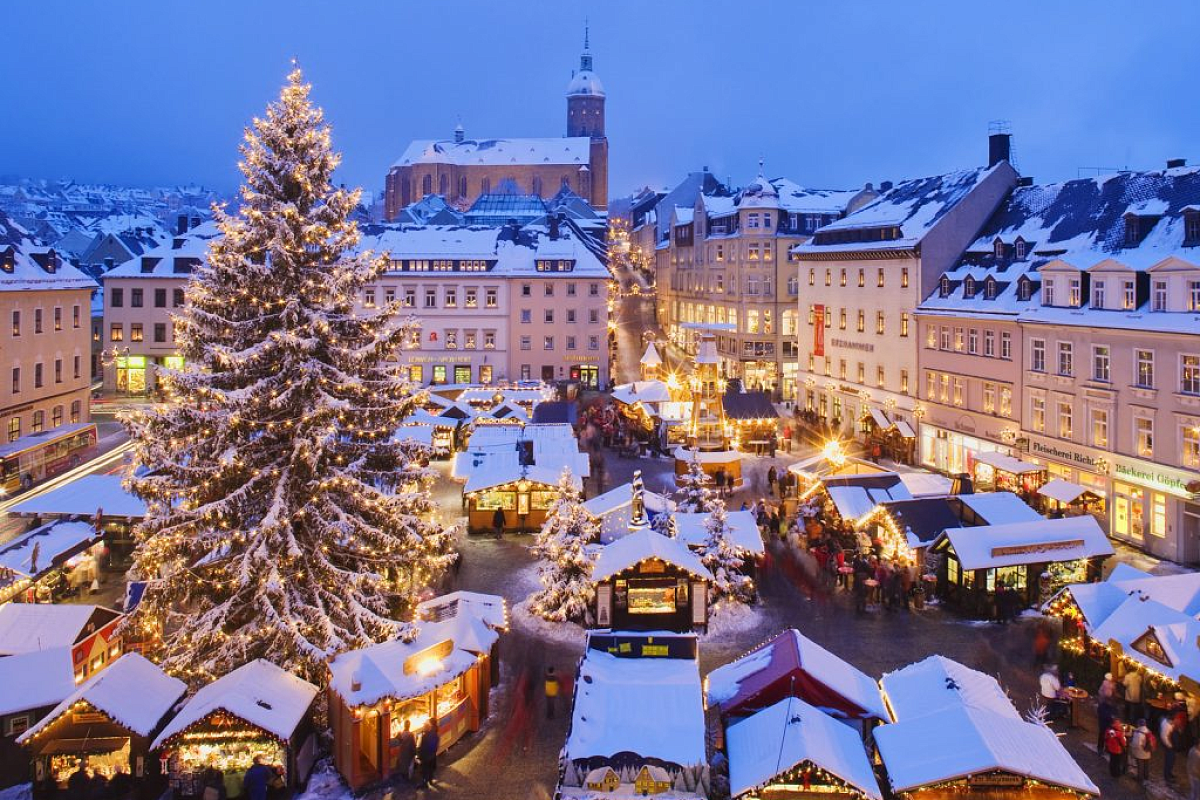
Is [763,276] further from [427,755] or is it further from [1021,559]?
[427,755]

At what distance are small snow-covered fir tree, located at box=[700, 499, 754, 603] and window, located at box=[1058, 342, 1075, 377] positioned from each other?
1538 cm

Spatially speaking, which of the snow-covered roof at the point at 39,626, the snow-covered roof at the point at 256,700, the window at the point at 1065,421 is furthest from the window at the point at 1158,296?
the snow-covered roof at the point at 39,626

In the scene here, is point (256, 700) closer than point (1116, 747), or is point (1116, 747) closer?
point (256, 700)

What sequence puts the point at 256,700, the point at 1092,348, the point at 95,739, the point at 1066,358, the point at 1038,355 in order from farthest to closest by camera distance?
the point at 1038,355 < the point at 1066,358 < the point at 1092,348 < the point at 256,700 < the point at 95,739

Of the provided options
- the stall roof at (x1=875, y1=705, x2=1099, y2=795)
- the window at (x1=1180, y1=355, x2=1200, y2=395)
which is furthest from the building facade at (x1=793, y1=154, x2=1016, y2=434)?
the stall roof at (x1=875, y1=705, x2=1099, y2=795)

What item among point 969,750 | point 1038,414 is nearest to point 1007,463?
point 1038,414

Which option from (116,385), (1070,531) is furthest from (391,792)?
(116,385)

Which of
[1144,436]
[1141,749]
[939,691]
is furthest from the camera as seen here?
[1144,436]

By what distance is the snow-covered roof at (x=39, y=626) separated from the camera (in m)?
18.2

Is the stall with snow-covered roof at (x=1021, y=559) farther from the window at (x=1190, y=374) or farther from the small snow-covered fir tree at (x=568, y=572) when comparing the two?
the small snow-covered fir tree at (x=568, y=572)

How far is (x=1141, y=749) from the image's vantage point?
1541 centimetres

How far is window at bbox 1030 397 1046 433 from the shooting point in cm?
3459

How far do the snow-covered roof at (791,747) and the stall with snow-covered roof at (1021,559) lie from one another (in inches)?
447

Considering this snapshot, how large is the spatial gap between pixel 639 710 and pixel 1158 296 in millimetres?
23985
